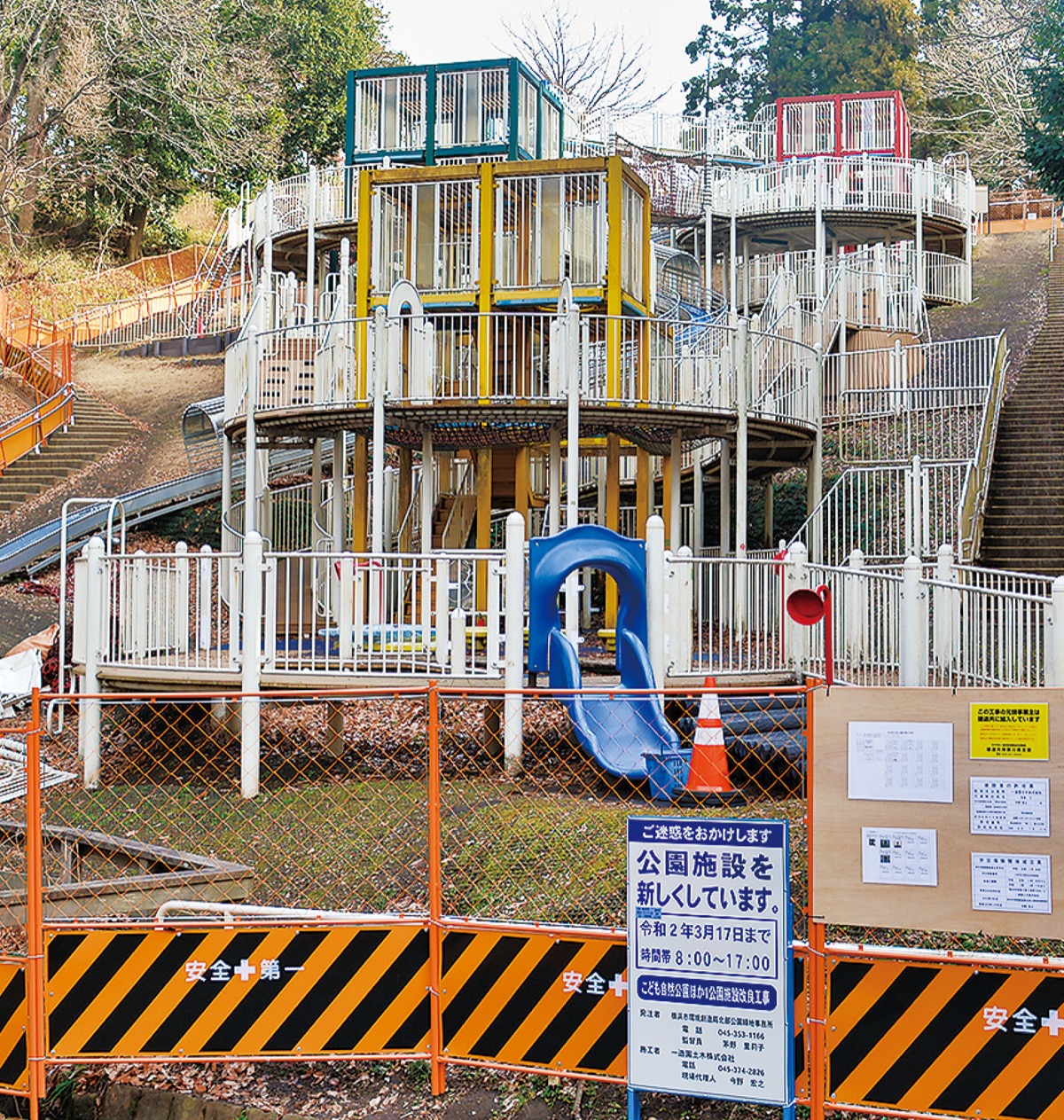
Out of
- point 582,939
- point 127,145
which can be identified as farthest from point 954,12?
point 582,939

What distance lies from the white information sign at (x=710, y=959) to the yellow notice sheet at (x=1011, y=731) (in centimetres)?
89

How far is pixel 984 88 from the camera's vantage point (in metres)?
46.6

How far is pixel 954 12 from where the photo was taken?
54.0m

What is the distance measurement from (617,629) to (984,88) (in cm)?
4056

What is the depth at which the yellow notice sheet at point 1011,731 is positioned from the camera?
17.9ft

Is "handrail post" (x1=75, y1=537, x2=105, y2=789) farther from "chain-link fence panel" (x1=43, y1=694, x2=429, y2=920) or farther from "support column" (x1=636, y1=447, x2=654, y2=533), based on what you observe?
"support column" (x1=636, y1=447, x2=654, y2=533)

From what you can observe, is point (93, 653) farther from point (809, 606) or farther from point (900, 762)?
point (900, 762)

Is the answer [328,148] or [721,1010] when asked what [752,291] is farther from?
[721,1010]

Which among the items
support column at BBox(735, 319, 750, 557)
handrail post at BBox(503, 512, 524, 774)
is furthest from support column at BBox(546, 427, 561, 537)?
handrail post at BBox(503, 512, 524, 774)

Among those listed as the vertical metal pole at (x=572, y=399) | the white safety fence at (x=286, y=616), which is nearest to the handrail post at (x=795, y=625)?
the white safety fence at (x=286, y=616)

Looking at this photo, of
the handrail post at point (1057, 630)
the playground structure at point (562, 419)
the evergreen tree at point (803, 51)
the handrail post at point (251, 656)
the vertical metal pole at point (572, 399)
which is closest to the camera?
the handrail post at point (1057, 630)

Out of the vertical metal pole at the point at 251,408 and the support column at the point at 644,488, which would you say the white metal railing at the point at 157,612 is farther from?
the support column at the point at 644,488

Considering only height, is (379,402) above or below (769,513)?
above

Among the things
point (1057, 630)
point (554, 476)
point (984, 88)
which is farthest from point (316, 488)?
point (984, 88)
